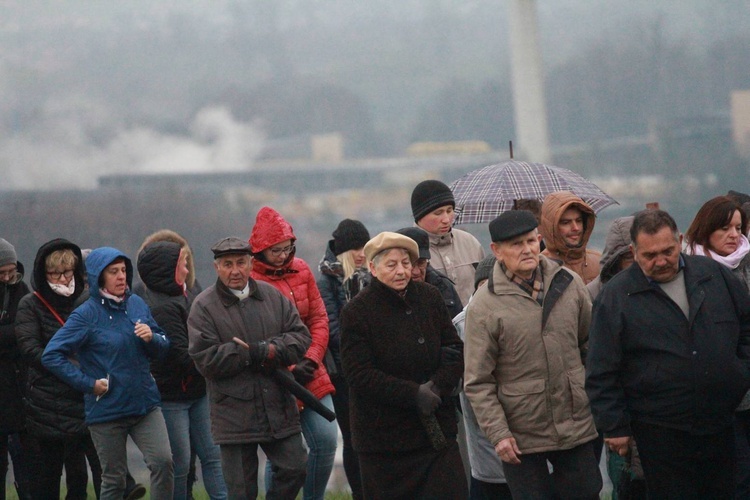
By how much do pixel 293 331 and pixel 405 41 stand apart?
4911 centimetres

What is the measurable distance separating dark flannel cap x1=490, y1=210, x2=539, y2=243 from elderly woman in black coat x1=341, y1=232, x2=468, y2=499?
42 cm

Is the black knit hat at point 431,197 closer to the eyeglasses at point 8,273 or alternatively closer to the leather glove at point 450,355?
the leather glove at point 450,355

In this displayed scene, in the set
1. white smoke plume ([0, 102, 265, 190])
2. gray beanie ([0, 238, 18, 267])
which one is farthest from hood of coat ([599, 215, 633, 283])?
white smoke plume ([0, 102, 265, 190])

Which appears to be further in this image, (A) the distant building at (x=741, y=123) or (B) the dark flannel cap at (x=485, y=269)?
(A) the distant building at (x=741, y=123)

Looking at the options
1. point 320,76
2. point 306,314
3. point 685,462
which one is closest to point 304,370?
point 306,314

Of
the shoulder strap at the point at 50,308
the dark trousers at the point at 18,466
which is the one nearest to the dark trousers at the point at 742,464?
Result: the shoulder strap at the point at 50,308

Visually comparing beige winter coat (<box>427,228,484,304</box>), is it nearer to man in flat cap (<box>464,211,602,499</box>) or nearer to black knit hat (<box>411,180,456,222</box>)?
black knit hat (<box>411,180,456,222</box>)

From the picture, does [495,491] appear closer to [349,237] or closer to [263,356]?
[263,356]

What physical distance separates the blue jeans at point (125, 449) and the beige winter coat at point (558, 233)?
201 cm

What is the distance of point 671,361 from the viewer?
11.1 feet

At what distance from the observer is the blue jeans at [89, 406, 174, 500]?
473 cm

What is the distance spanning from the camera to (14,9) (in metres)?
36.0

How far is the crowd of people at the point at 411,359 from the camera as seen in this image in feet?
11.3

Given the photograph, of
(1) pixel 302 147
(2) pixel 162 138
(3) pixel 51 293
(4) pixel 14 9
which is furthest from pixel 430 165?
(3) pixel 51 293
